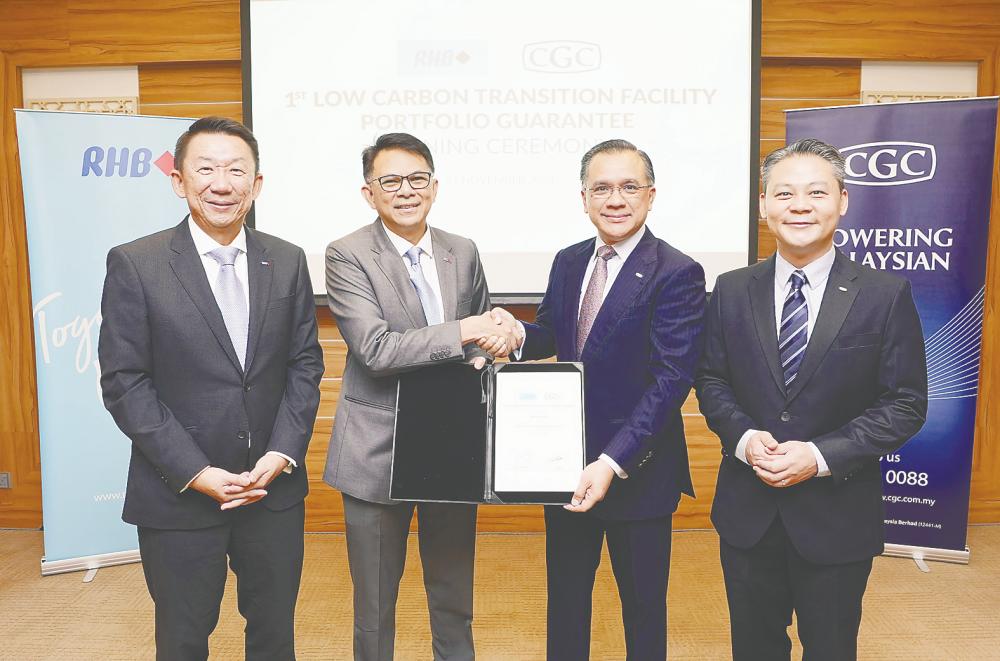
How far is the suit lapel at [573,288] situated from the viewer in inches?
74.5

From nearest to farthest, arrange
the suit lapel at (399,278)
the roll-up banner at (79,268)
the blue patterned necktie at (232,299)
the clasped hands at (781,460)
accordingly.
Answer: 1. the clasped hands at (781,460)
2. the blue patterned necktie at (232,299)
3. the suit lapel at (399,278)
4. the roll-up banner at (79,268)

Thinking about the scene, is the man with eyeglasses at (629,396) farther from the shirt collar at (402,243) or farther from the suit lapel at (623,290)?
the shirt collar at (402,243)

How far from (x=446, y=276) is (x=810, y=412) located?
3.39 feet

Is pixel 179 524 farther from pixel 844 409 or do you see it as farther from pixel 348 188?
pixel 348 188

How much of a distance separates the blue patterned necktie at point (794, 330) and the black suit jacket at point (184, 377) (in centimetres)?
123

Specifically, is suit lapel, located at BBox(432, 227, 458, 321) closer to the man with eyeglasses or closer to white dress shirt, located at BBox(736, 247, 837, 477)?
the man with eyeglasses

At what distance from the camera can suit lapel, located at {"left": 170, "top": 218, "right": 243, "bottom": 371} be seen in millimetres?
1635

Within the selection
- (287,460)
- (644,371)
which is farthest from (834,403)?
(287,460)

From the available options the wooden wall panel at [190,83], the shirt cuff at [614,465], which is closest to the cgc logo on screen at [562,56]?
the wooden wall panel at [190,83]

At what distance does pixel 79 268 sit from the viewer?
3225mm

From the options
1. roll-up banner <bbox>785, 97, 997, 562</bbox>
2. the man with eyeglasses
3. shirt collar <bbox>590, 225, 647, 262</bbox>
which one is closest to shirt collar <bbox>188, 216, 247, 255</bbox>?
the man with eyeglasses

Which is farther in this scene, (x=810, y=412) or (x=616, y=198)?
(x=616, y=198)

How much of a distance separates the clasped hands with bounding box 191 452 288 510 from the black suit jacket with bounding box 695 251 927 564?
→ 3.67 feet

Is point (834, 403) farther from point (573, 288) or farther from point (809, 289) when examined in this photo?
point (573, 288)
